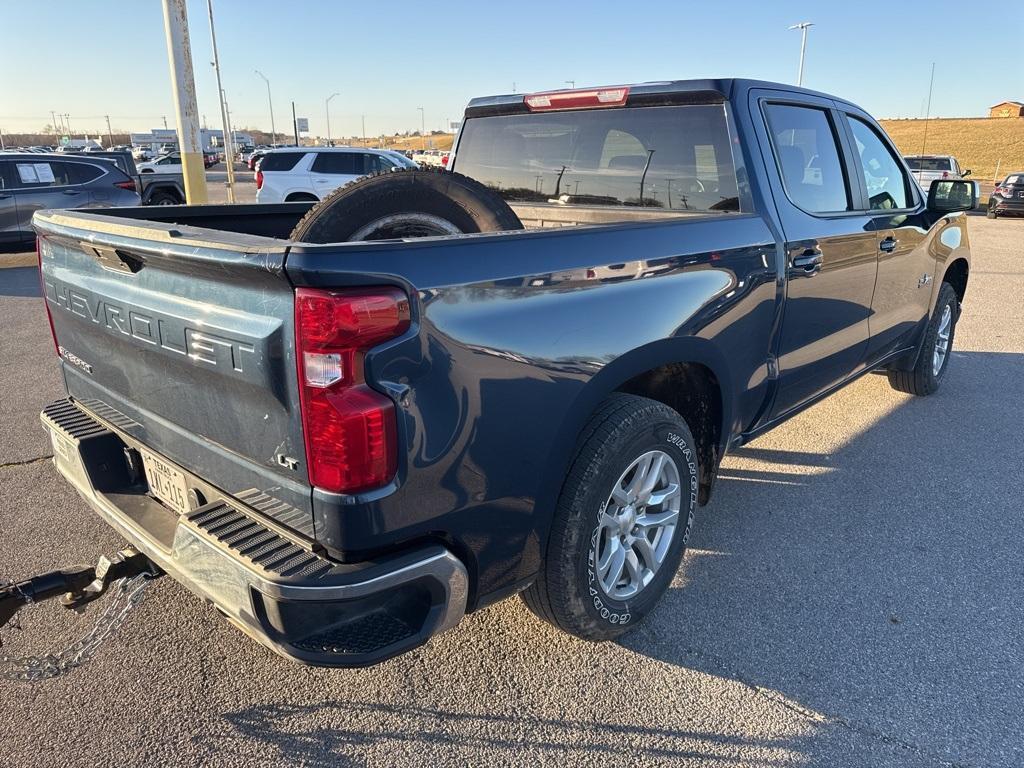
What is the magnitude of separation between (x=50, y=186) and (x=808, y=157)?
1284 cm

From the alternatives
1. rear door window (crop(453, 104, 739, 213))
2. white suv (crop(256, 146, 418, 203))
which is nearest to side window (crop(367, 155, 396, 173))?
white suv (crop(256, 146, 418, 203))

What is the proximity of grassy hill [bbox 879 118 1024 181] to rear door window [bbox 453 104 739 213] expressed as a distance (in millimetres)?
42222

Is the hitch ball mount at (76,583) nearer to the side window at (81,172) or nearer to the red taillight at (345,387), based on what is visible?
the red taillight at (345,387)

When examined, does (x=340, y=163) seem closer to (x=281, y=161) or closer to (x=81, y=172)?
(x=281, y=161)

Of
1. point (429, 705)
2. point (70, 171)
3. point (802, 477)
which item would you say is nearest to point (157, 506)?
point (429, 705)

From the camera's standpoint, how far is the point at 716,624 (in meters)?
2.89

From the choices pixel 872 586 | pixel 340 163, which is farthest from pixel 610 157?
pixel 340 163

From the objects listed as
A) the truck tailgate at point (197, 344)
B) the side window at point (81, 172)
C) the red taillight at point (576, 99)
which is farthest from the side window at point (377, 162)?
the truck tailgate at point (197, 344)

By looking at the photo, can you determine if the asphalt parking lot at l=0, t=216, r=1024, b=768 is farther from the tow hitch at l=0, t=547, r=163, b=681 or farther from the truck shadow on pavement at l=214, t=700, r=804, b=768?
the tow hitch at l=0, t=547, r=163, b=681

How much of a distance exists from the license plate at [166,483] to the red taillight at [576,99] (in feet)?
8.35

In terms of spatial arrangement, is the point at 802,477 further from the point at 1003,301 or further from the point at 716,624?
the point at 1003,301

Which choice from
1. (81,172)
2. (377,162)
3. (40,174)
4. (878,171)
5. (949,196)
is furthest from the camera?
(377,162)

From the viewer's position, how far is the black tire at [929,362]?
531 centimetres

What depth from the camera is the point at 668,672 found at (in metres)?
2.63
